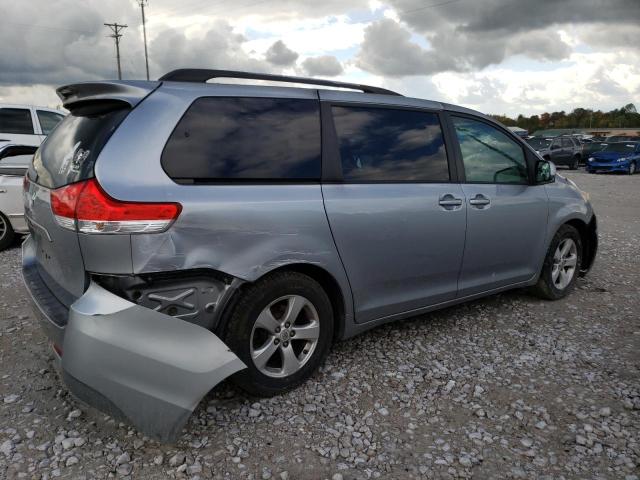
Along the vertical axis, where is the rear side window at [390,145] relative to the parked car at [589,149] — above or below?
above

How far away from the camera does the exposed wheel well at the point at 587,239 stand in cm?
492

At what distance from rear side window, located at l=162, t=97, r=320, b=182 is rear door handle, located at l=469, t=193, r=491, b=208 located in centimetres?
136

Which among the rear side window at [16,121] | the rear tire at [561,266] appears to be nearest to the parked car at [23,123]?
the rear side window at [16,121]

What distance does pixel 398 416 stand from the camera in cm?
282

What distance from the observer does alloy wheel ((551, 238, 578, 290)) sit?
15.4ft

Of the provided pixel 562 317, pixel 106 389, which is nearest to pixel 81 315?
pixel 106 389

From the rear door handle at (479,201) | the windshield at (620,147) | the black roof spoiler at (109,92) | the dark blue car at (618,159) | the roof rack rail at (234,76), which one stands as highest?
the roof rack rail at (234,76)

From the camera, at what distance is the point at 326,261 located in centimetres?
295

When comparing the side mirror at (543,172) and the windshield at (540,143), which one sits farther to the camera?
the windshield at (540,143)

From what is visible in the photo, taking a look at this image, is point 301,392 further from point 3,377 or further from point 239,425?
point 3,377

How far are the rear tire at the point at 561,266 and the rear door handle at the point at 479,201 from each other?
1.10 m

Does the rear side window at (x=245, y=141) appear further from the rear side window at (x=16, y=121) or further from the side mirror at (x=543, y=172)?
the rear side window at (x=16, y=121)

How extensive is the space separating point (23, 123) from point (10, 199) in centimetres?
394

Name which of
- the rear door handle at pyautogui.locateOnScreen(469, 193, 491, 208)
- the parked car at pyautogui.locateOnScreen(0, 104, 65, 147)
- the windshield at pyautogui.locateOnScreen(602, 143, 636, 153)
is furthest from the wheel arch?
the windshield at pyautogui.locateOnScreen(602, 143, 636, 153)
